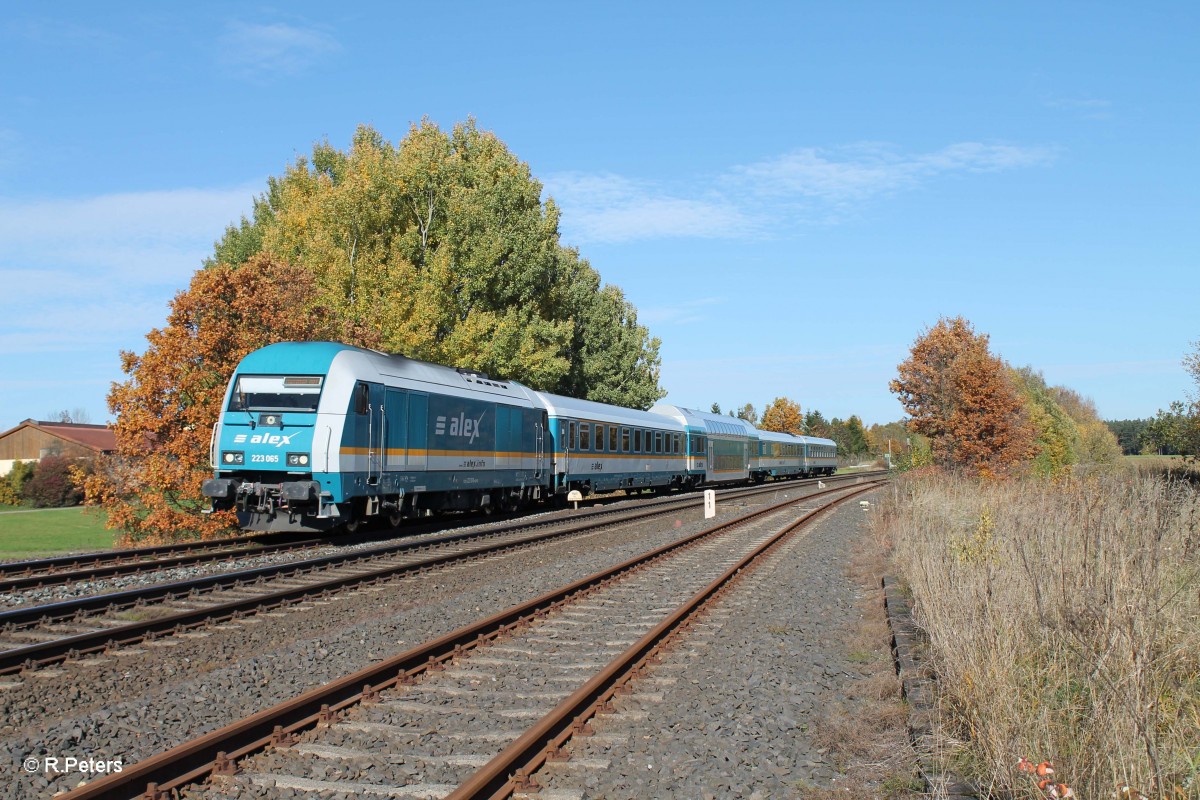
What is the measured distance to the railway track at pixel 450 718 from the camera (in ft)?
16.2

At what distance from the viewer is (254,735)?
5.59 meters

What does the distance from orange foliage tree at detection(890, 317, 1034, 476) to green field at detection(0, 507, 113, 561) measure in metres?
25.5

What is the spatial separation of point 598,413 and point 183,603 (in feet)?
67.6

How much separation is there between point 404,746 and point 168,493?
1614cm

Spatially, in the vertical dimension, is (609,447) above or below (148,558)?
above

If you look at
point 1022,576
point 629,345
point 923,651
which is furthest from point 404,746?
point 629,345

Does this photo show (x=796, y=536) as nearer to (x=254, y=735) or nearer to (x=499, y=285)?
(x=254, y=735)

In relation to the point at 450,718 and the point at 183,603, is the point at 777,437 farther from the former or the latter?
the point at 450,718

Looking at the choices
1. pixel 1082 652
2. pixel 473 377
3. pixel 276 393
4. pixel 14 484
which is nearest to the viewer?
→ pixel 1082 652

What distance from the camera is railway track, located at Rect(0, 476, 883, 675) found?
26.6 ft

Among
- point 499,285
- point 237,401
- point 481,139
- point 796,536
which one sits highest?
point 481,139

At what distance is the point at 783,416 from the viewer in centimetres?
11550

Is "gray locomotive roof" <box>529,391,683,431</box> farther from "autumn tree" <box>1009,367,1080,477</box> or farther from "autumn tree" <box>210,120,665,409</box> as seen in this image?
"autumn tree" <box>1009,367,1080,477</box>

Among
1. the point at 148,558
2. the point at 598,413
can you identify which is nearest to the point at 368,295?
the point at 598,413
